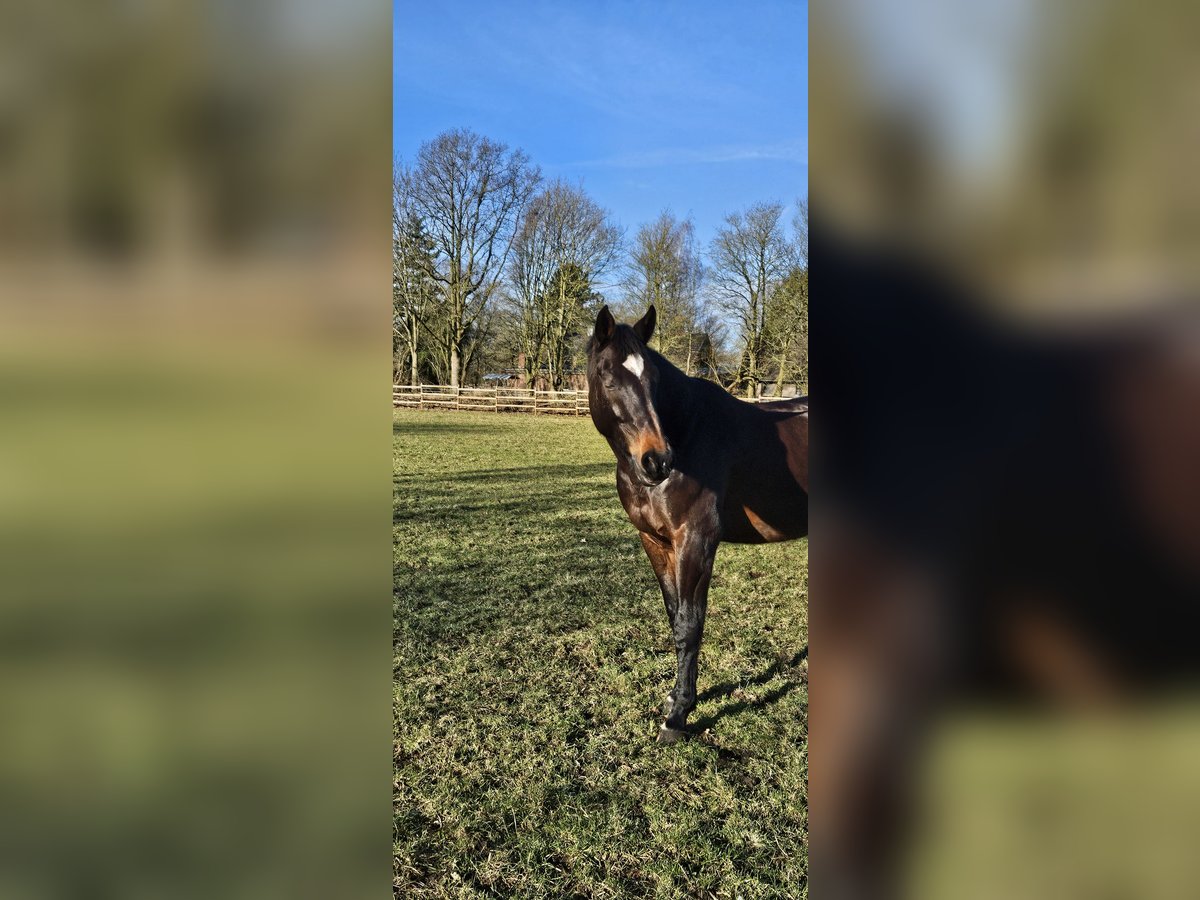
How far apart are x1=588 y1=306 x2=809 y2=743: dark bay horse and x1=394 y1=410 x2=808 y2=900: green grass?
43cm

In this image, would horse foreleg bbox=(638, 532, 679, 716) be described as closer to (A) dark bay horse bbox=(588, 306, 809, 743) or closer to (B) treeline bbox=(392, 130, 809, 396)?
(A) dark bay horse bbox=(588, 306, 809, 743)

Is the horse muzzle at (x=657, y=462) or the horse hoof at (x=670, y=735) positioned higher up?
the horse muzzle at (x=657, y=462)

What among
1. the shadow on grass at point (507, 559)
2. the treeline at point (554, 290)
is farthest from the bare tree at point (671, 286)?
the shadow on grass at point (507, 559)

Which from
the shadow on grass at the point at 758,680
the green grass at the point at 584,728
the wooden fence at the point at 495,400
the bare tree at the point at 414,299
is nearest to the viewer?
the green grass at the point at 584,728

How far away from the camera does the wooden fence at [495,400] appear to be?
29891 millimetres

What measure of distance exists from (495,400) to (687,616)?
89.4 ft

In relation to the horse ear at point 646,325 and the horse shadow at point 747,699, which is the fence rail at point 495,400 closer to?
the horse shadow at point 747,699

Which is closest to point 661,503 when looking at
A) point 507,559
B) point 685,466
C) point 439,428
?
point 685,466
